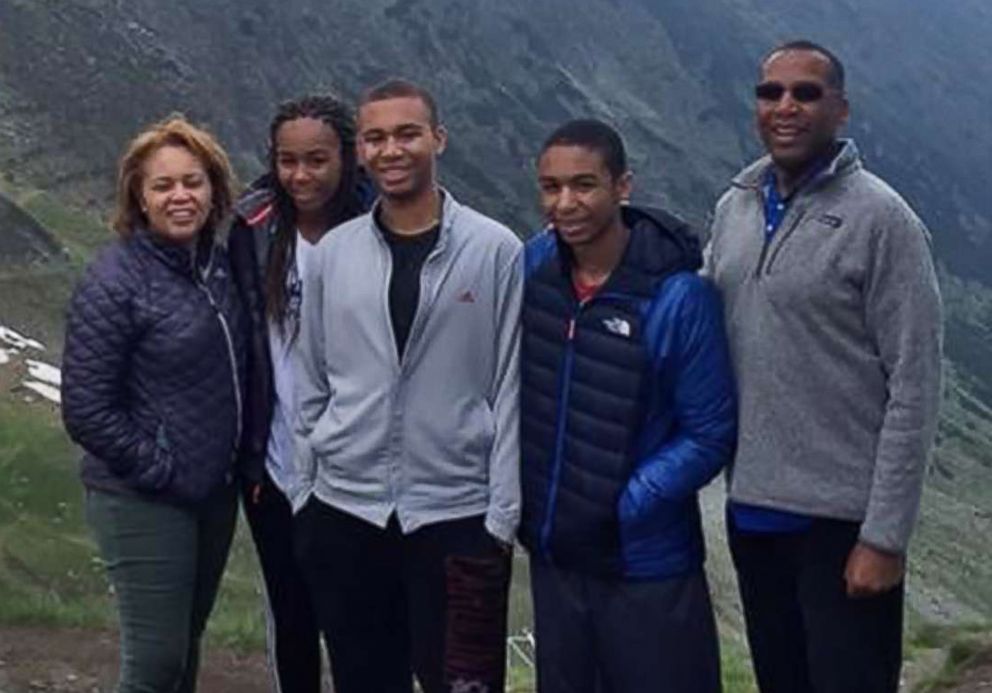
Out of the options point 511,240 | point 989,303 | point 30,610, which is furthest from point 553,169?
point 989,303

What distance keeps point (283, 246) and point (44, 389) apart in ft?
62.0

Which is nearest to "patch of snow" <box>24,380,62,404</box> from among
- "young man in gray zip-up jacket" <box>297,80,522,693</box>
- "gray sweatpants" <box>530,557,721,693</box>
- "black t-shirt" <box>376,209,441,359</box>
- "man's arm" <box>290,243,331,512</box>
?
"man's arm" <box>290,243,331,512</box>

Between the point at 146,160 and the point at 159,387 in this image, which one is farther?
the point at 146,160

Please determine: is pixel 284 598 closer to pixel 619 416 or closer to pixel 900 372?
pixel 619 416

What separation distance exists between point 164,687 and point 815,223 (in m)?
3.54

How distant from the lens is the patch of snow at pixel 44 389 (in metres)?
25.3

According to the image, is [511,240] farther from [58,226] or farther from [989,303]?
[989,303]

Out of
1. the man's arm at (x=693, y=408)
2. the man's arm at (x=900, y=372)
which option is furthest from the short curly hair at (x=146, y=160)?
the man's arm at (x=900, y=372)

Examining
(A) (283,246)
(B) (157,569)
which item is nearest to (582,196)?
(A) (283,246)

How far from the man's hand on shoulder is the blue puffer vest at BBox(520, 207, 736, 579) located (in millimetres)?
692

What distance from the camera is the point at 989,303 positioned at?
6476 inches

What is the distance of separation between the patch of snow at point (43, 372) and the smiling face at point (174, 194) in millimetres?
19309

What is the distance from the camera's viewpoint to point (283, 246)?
780 cm

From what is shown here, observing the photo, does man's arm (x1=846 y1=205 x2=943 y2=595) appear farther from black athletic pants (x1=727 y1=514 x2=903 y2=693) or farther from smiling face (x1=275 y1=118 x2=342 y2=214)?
smiling face (x1=275 y1=118 x2=342 y2=214)
